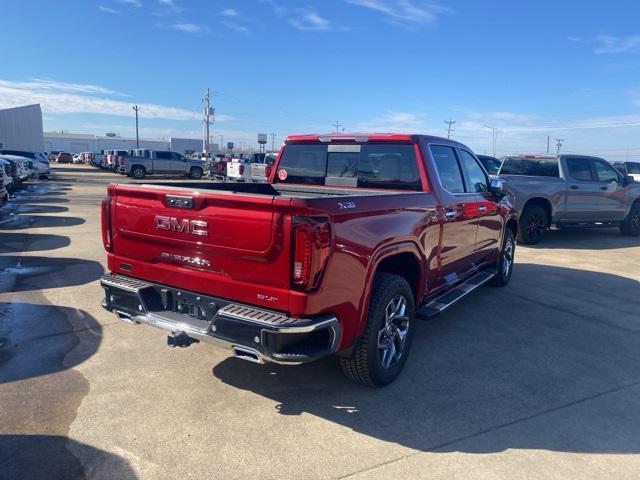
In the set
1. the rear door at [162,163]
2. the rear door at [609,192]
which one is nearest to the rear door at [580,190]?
the rear door at [609,192]

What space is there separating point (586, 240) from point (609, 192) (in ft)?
4.32

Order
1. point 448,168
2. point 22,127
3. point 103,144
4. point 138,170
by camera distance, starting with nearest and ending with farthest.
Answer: point 448,168, point 138,170, point 22,127, point 103,144

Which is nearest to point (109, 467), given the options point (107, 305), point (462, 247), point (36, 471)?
point (36, 471)

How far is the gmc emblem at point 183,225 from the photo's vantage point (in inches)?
136

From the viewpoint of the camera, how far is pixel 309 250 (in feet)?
10.0

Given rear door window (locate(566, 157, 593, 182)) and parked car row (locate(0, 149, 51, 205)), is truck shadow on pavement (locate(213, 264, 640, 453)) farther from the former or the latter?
parked car row (locate(0, 149, 51, 205))

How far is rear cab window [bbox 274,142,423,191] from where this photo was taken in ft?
15.8

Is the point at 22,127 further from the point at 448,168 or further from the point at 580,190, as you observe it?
the point at 448,168

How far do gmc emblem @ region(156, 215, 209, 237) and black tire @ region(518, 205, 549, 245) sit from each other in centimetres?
944

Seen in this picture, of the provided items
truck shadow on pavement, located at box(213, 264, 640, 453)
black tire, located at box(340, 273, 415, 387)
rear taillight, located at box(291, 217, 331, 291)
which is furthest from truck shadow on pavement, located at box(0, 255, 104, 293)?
rear taillight, located at box(291, 217, 331, 291)

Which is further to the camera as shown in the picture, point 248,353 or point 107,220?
point 107,220

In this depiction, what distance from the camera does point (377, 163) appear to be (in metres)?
5.04

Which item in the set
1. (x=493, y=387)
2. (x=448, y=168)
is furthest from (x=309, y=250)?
(x=448, y=168)

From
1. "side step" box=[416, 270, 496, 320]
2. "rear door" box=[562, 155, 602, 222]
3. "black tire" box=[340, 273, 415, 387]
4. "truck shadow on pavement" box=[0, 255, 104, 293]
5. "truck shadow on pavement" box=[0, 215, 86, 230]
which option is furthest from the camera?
"truck shadow on pavement" box=[0, 215, 86, 230]
